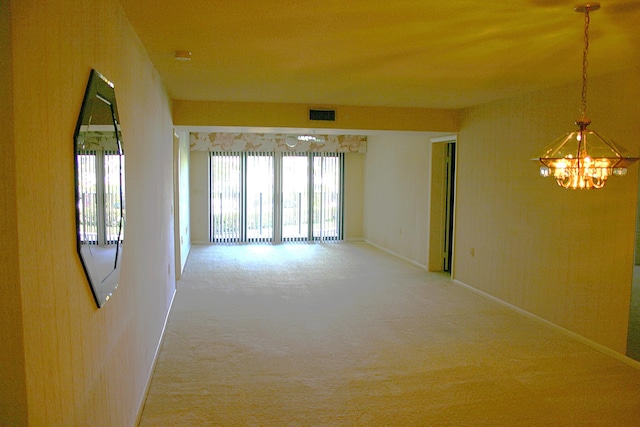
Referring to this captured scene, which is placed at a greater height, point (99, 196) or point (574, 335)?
point (99, 196)

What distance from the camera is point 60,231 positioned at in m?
1.48

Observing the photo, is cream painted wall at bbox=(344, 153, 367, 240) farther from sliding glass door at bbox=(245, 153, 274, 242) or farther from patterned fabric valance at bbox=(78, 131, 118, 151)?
patterned fabric valance at bbox=(78, 131, 118, 151)

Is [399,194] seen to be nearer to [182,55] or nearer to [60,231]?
[182,55]

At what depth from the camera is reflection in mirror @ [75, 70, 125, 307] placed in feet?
5.61

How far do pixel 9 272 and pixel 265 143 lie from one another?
8.82 m

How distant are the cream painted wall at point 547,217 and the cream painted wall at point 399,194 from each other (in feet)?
3.95

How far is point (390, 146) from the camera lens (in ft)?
30.2

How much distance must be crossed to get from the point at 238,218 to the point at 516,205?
617cm

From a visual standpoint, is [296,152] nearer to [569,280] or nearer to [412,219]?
[412,219]

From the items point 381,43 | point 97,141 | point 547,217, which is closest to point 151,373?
point 97,141

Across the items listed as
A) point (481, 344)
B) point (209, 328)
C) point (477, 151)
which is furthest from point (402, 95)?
point (209, 328)

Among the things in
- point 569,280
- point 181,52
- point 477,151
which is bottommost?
point 569,280

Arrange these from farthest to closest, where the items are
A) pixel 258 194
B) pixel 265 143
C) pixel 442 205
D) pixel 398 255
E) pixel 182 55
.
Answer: pixel 258 194 < pixel 265 143 < pixel 398 255 < pixel 442 205 < pixel 182 55

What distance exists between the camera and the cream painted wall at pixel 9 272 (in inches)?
45.2
